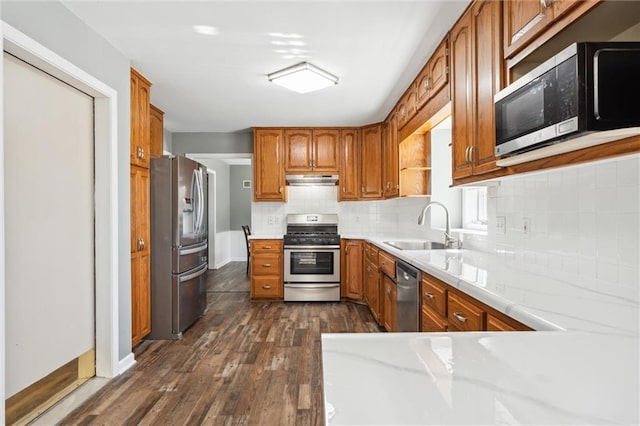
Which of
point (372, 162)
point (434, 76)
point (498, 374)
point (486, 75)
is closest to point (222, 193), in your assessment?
point (372, 162)

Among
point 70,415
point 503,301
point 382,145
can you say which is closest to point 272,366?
point 70,415

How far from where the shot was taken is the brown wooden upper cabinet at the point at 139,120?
2.89m

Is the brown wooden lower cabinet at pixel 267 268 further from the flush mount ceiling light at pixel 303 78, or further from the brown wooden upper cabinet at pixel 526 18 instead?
the brown wooden upper cabinet at pixel 526 18

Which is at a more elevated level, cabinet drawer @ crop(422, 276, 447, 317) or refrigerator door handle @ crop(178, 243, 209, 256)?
refrigerator door handle @ crop(178, 243, 209, 256)

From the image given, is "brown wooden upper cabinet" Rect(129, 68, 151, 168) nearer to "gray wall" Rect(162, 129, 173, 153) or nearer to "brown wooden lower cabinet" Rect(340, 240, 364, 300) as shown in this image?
"gray wall" Rect(162, 129, 173, 153)

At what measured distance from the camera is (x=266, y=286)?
4.59 meters

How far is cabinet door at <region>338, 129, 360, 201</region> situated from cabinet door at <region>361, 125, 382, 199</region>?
3.9 inches

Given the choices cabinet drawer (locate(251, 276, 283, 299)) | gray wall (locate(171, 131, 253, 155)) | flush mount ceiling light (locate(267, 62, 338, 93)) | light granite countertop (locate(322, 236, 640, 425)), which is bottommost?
cabinet drawer (locate(251, 276, 283, 299))

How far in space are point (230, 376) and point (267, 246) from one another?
86.6 inches

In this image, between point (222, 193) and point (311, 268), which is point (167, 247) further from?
point (222, 193)

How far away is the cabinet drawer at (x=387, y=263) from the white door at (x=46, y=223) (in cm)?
223

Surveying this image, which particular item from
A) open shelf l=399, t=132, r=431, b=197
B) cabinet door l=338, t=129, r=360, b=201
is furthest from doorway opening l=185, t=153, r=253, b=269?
open shelf l=399, t=132, r=431, b=197

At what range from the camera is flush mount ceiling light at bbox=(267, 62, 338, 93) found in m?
2.80

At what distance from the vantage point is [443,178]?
3.49 meters
